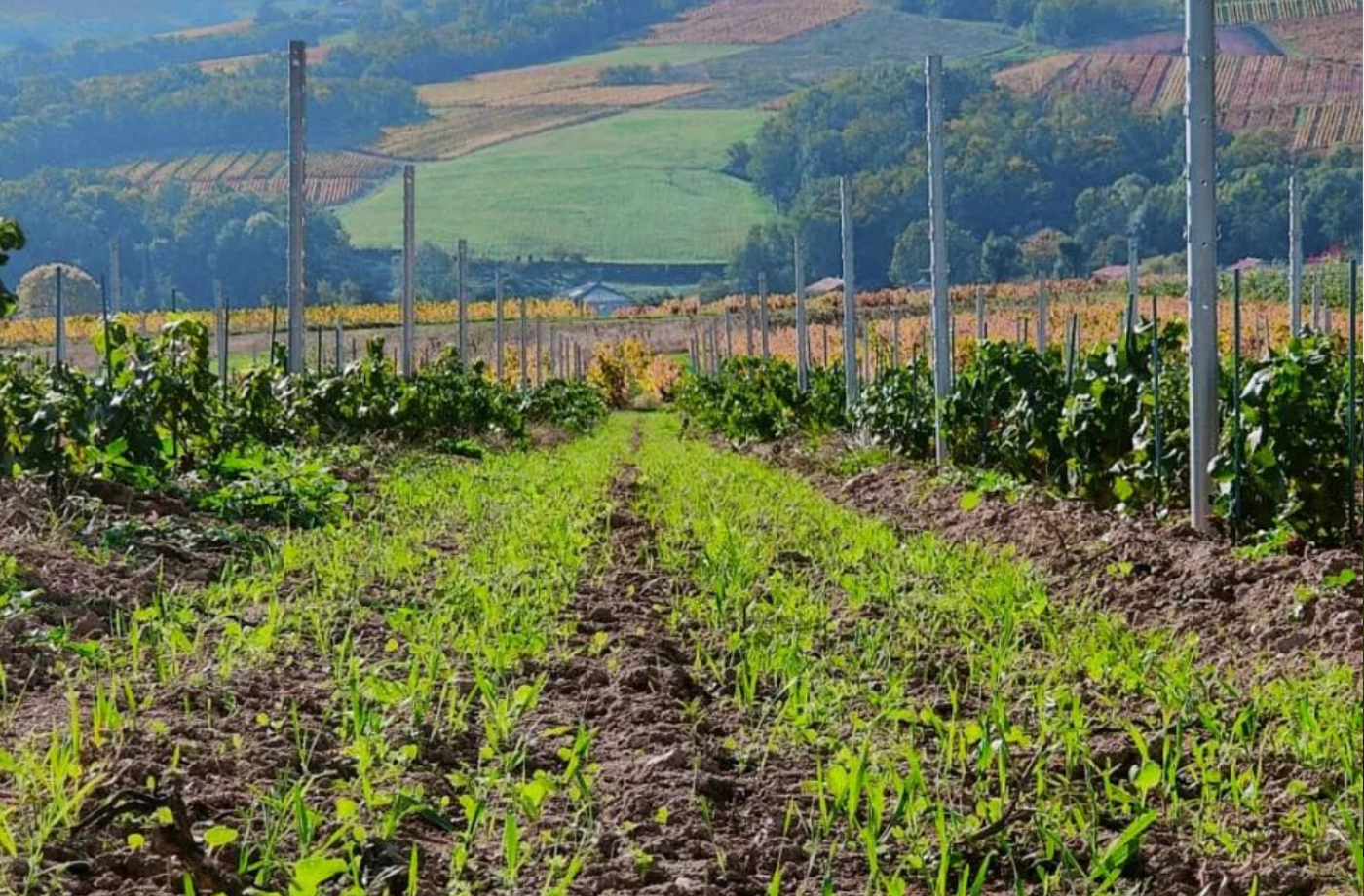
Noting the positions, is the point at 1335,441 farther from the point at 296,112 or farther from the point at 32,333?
the point at 32,333

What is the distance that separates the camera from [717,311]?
8288cm

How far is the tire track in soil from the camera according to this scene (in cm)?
419

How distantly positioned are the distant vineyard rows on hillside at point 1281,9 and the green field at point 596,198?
3688cm

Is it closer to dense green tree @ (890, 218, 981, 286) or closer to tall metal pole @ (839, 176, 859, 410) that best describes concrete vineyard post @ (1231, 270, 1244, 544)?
tall metal pole @ (839, 176, 859, 410)

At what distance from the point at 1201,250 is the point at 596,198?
12369cm

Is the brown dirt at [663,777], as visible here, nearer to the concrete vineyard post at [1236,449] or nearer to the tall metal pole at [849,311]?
the concrete vineyard post at [1236,449]

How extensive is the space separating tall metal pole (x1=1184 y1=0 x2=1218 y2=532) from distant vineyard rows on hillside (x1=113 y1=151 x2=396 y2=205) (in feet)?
427

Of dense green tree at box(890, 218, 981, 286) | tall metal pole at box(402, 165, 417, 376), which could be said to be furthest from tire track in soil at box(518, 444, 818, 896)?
dense green tree at box(890, 218, 981, 286)

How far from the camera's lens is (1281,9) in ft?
452

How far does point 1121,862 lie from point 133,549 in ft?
19.0

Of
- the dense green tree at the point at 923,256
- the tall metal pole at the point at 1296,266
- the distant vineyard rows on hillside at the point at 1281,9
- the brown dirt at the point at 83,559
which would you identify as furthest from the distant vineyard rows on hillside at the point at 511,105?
the brown dirt at the point at 83,559

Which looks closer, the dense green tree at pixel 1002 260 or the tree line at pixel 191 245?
the dense green tree at pixel 1002 260

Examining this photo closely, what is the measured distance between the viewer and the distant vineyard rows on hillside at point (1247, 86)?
113 meters

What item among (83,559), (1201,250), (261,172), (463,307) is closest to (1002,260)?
(463,307)
